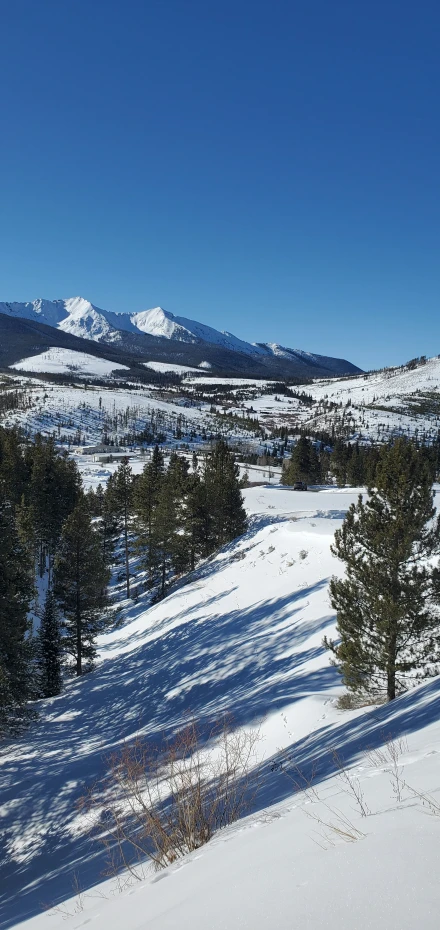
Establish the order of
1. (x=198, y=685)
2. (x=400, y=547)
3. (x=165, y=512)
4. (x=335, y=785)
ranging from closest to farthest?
(x=335, y=785) → (x=400, y=547) → (x=198, y=685) → (x=165, y=512)

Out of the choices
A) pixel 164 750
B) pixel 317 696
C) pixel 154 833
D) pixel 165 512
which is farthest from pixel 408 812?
pixel 165 512

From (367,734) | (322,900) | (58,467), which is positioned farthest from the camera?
(58,467)

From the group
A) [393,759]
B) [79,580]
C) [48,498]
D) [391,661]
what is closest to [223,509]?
[79,580]

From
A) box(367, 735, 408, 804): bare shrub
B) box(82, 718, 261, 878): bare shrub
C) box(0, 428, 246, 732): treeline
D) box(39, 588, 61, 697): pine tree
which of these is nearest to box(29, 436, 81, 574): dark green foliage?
box(0, 428, 246, 732): treeline

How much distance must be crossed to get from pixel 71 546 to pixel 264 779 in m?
19.5

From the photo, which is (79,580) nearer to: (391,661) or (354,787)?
(391,661)

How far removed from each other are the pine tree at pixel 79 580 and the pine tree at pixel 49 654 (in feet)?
4.26

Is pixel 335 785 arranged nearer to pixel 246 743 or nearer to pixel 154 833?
pixel 154 833

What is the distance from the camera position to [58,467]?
4528 centimetres

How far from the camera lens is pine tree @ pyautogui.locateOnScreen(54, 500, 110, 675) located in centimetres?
2506

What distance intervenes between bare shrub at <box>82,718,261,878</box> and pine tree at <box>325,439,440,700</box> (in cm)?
319

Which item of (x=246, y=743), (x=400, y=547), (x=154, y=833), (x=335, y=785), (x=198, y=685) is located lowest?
(x=198, y=685)

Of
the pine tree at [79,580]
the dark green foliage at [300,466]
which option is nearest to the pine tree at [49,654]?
the pine tree at [79,580]

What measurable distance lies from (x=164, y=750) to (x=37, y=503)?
30.6 metres
